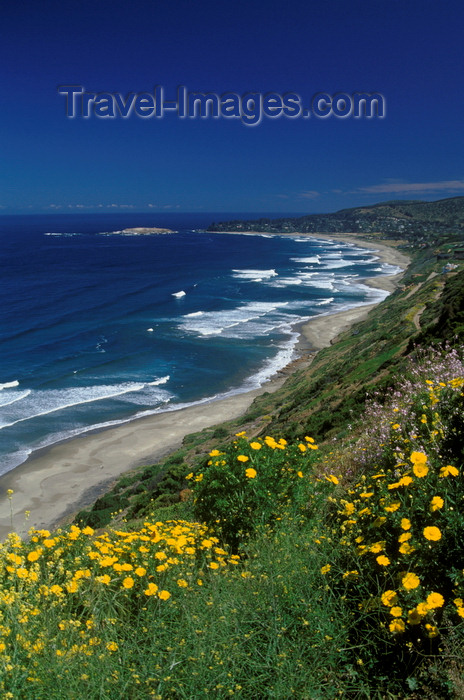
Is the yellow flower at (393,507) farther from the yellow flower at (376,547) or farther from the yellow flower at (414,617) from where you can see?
the yellow flower at (414,617)

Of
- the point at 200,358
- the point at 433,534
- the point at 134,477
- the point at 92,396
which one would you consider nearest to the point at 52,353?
the point at 92,396

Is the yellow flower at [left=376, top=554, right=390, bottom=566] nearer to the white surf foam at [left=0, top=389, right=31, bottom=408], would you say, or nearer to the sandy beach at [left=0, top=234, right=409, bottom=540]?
the sandy beach at [left=0, top=234, right=409, bottom=540]

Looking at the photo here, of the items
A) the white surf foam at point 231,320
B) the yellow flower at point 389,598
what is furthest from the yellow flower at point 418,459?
the white surf foam at point 231,320

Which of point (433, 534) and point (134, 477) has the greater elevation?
point (433, 534)

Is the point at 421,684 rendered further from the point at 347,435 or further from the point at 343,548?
the point at 347,435

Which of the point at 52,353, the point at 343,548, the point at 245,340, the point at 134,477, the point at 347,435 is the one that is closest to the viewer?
the point at 343,548

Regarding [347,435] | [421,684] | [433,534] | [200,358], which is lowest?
[200,358]

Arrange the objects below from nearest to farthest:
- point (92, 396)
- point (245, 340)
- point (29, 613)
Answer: point (29, 613)
point (92, 396)
point (245, 340)

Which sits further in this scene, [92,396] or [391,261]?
[391,261]
